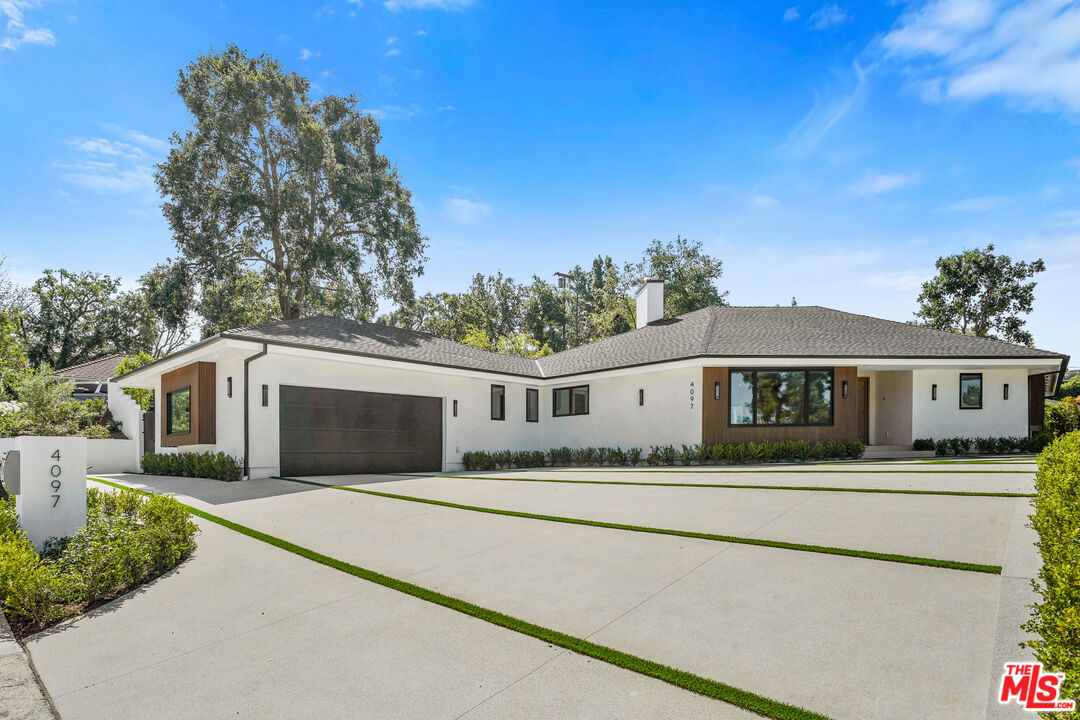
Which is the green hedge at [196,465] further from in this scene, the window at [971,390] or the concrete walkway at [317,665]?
the window at [971,390]

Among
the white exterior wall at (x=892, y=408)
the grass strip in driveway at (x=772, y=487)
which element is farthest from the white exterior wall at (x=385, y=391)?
the white exterior wall at (x=892, y=408)

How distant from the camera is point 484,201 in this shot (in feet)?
68.0

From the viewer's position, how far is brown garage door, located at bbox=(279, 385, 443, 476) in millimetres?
12500

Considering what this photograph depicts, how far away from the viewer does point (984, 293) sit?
98.6 feet

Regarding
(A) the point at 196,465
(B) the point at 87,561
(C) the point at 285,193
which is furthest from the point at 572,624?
(C) the point at 285,193

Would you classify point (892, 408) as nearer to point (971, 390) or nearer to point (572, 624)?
point (971, 390)

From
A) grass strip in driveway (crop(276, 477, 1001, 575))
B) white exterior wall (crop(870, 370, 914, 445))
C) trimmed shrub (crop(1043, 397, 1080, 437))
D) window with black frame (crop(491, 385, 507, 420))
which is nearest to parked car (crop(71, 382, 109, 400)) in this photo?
window with black frame (crop(491, 385, 507, 420))

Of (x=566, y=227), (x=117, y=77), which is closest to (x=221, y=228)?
(x=117, y=77)

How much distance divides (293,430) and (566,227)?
13.8 meters

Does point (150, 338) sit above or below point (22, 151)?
below

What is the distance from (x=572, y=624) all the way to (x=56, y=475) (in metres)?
5.54

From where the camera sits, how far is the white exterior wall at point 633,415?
14866mm

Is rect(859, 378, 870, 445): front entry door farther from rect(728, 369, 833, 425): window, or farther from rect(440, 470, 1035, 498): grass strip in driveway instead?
rect(440, 470, 1035, 498): grass strip in driveway

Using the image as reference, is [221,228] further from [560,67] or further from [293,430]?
[560,67]
